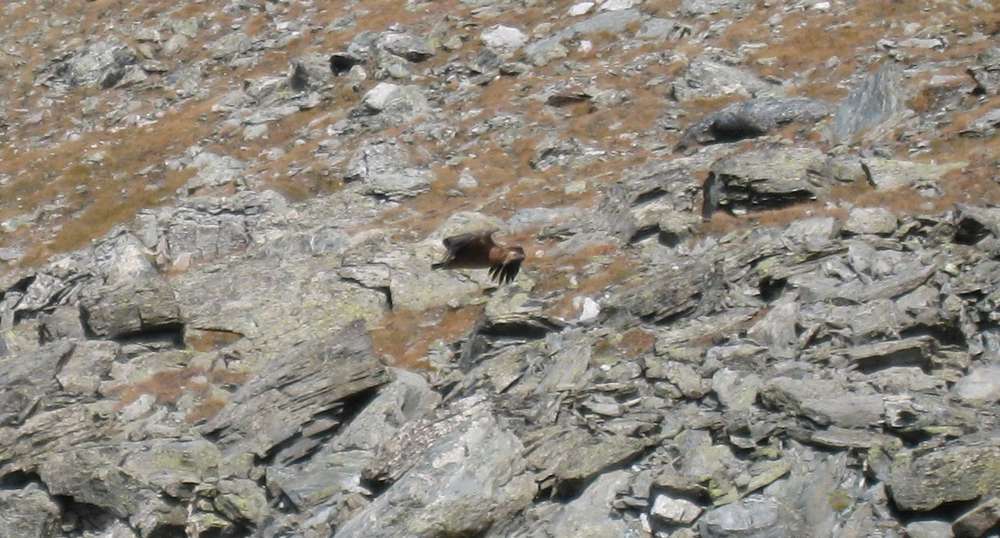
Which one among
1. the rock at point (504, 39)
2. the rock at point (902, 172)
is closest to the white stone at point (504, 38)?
the rock at point (504, 39)

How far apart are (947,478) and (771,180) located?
1240 cm

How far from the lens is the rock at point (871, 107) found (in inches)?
1182

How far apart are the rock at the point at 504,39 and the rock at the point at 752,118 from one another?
11.4 m

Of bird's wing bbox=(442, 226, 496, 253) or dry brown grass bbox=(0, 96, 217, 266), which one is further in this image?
dry brown grass bbox=(0, 96, 217, 266)

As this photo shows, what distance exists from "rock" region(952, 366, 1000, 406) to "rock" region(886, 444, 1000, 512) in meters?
1.94

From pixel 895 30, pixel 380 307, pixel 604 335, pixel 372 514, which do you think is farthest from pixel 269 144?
pixel 372 514

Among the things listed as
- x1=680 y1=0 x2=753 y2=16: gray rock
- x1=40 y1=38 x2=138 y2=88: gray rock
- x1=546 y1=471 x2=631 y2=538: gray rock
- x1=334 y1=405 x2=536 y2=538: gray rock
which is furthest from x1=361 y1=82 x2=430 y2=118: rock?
x1=546 y1=471 x2=631 y2=538: gray rock

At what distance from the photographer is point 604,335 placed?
21.5 meters

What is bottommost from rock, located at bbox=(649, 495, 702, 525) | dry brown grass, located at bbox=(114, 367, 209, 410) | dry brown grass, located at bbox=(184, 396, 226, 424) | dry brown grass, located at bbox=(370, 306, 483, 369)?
dry brown grass, located at bbox=(370, 306, 483, 369)

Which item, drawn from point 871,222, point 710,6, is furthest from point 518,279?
point 710,6

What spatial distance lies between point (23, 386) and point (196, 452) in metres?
5.71

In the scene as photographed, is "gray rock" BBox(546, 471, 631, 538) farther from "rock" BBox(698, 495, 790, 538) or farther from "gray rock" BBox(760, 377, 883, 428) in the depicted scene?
"gray rock" BBox(760, 377, 883, 428)

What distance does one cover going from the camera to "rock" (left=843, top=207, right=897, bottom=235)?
22984mm

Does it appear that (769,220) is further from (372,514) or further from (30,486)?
(30,486)
